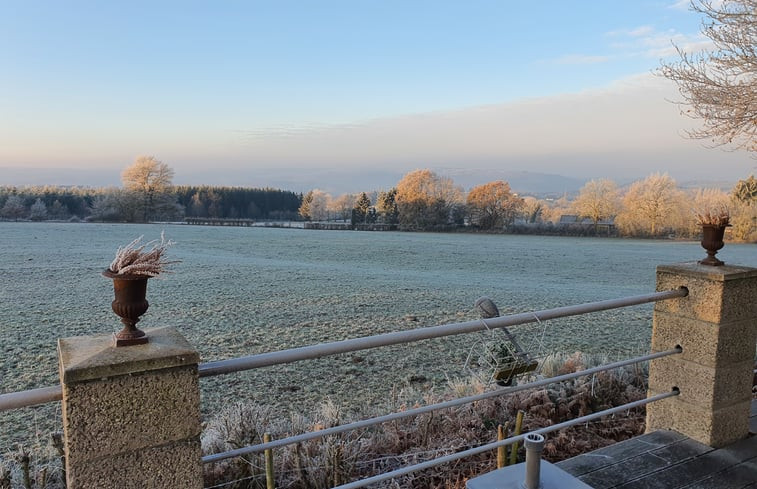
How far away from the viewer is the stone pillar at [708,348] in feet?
9.82

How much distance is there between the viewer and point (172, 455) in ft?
5.14

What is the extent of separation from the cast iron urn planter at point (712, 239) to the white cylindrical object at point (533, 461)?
224 cm

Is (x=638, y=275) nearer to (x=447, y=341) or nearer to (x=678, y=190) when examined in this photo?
(x=447, y=341)

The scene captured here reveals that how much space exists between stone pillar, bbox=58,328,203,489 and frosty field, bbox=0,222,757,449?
5.47 meters

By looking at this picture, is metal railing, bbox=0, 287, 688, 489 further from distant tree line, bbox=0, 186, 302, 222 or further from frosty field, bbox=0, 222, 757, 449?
distant tree line, bbox=0, 186, 302, 222

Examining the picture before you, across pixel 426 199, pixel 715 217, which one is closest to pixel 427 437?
pixel 715 217

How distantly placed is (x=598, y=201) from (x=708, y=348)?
68.2 meters

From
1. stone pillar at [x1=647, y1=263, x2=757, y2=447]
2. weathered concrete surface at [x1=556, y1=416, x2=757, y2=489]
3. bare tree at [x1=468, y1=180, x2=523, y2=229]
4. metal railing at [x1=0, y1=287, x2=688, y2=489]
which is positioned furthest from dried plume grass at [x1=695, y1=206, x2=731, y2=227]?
bare tree at [x1=468, y1=180, x2=523, y2=229]

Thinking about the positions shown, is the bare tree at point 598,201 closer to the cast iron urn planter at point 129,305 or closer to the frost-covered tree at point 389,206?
the frost-covered tree at point 389,206

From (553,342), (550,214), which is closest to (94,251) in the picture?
(553,342)

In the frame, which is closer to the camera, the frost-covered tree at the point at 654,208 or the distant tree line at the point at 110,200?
the frost-covered tree at the point at 654,208


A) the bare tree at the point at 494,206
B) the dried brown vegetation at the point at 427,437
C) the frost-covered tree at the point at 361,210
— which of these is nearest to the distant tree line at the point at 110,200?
the frost-covered tree at the point at 361,210

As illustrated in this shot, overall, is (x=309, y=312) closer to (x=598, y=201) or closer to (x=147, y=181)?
(x=598, y=201)

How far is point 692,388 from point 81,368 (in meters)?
3.34
